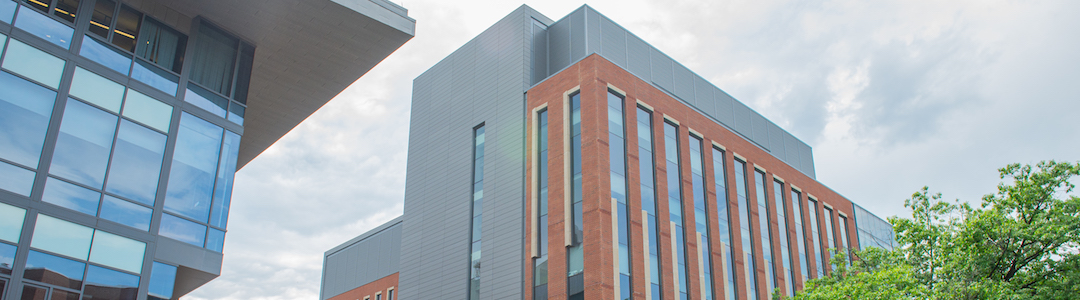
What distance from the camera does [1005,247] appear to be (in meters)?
23.5

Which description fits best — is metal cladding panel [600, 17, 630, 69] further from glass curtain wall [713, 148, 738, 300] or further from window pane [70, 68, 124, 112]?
window pane [70, 68, 124, 112]

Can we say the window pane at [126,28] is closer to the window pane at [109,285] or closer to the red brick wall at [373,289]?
the window pane at [109,285]

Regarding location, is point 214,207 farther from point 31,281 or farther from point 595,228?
point 595,228

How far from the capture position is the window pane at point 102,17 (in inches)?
872

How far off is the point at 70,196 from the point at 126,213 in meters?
1.51

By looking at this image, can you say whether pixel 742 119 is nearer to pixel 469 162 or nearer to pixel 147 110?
pixel 469 162

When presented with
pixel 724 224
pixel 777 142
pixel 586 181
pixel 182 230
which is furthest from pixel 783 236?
pixel 182 230

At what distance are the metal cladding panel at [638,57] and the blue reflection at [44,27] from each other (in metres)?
27.2

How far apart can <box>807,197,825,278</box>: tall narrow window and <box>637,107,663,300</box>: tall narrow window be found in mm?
17848

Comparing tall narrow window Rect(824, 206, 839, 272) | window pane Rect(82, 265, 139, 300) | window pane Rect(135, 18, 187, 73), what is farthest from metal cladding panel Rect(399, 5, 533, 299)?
tall narrow window Rect(824, 206, 839, 272)

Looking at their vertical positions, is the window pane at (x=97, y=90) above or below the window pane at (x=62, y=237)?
above

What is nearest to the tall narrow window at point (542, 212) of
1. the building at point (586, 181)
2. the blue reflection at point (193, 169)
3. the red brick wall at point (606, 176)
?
the building at point (586, 181)

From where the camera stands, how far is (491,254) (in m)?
36.8

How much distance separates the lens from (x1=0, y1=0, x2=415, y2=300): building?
19438 mm
